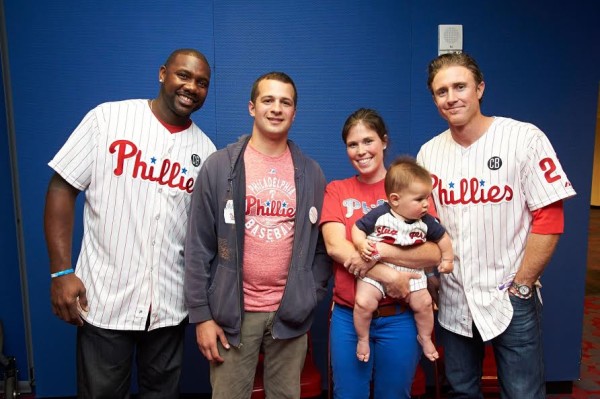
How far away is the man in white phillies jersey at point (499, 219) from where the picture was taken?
1.63m

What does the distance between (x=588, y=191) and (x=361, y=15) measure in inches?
81.5

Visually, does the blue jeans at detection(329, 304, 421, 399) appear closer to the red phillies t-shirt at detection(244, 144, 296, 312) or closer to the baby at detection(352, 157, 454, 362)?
the baby at detection(352, 157, 454, 362)

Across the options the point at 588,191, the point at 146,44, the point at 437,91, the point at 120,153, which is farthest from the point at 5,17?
the point at 588,191

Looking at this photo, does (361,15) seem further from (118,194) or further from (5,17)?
(5,17)

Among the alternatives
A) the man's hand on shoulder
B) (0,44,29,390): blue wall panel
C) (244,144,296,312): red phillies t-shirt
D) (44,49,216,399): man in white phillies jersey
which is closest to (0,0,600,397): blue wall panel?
(0,44,29,390): blue wall panel

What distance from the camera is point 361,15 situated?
2.65m

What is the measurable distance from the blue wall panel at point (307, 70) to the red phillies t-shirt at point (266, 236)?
1074mm

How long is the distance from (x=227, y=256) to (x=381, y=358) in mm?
783

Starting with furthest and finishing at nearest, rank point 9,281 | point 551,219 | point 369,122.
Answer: point 9,281, point 369,122, point 551,219

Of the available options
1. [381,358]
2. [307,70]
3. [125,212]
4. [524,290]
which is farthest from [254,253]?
[307,70]

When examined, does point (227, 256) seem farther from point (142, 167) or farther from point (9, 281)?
point (9, 281)

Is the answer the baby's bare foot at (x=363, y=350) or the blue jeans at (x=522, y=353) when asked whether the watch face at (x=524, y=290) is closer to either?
the blue jeans at (x=522, y=353)

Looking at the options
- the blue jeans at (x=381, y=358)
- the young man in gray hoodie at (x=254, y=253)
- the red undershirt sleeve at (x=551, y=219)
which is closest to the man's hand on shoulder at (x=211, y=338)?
the young man in gray hoodie at (x=254, y=253)

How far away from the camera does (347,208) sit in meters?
1.74
